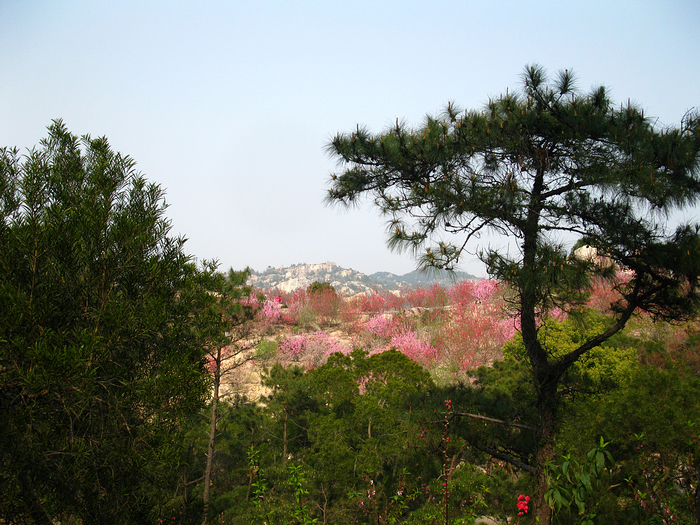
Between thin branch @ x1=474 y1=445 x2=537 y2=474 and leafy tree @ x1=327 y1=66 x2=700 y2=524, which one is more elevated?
leafy tree @ x1=327 y1=66 x2=700 y2=524

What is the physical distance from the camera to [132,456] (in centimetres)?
292

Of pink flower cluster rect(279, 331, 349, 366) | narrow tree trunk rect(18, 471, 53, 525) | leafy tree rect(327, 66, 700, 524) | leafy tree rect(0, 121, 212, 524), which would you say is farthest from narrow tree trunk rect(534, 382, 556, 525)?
pink flower cluster rect(279, 331, 349, 366)

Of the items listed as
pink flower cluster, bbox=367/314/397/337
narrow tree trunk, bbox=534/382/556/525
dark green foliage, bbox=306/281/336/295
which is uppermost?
dark green foliage, bbox=306/281/336/295

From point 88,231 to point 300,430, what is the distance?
3.98m

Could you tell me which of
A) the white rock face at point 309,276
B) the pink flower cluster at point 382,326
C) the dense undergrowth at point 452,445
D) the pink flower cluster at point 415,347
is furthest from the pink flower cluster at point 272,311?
the white rock face at point 309,276

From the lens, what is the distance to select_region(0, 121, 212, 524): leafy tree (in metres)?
2.61

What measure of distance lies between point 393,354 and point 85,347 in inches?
A: 145

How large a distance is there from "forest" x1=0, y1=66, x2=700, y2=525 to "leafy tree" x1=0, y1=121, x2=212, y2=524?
19mm

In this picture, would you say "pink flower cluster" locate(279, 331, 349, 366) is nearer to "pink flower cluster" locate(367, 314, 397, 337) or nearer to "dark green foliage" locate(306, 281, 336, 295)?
"pink flower cluster" locate(367, 314, 397, 337)

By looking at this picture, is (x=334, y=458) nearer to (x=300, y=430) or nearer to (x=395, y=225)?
(x=300, y=430)

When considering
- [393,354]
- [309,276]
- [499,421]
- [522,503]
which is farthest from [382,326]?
[309,276]

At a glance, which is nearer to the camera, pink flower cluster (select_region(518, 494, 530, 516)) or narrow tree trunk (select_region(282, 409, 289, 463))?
pink flower cluster (select_region(518, 494, 530, 516))

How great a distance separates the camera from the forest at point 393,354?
284 centimetres

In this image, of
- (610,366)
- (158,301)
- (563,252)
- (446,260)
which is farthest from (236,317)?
(610,366)
